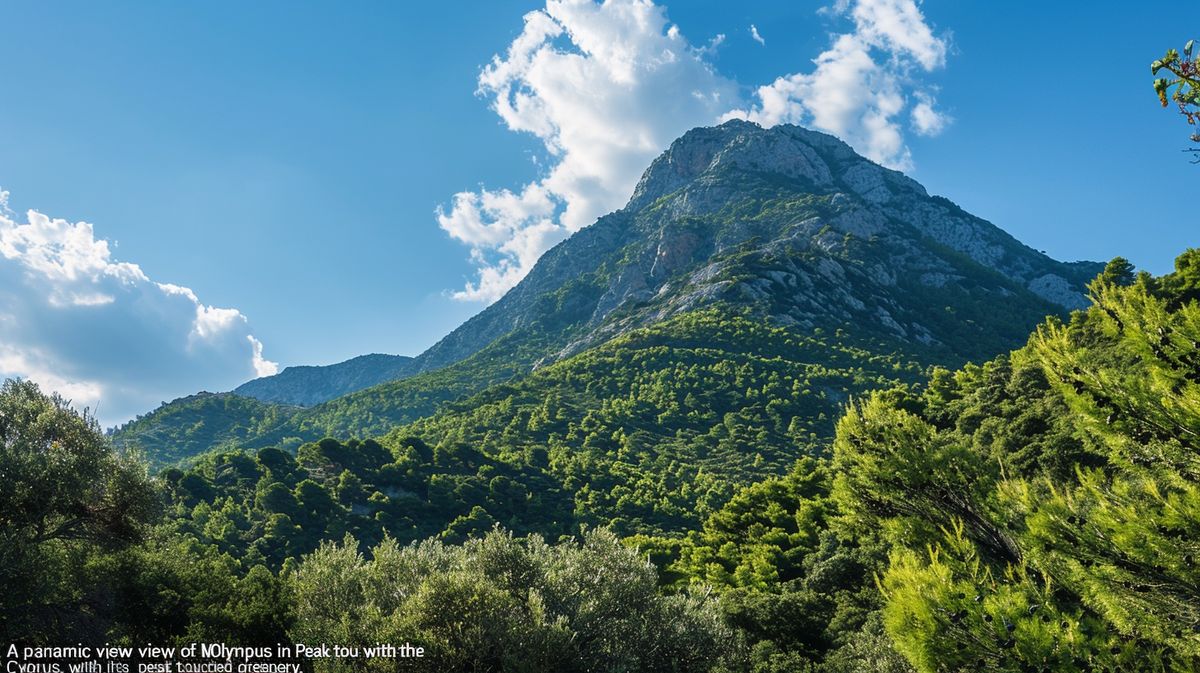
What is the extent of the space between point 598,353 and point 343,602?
333 feet

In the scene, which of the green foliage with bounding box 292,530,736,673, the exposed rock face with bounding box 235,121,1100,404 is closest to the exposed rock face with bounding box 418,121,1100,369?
the exposed rock face with bounding box 235,121,1100,404

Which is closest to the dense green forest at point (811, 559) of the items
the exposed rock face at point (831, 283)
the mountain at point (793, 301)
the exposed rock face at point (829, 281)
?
the mountain at point (793, 301)

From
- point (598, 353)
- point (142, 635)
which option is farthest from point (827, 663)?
point (598, 353)

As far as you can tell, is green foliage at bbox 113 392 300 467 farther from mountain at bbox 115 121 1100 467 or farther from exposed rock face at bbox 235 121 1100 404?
exposed rock face at bbox 235 121 1100 404

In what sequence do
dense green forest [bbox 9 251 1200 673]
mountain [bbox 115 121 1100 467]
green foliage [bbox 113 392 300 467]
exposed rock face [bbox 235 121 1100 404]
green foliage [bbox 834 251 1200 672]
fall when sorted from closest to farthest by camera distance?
green foliage [bbox 834 251 1200 672] → dense green forest [bbox 9 251 1200 673] → mountain [bbox 115 121 1100 467] → exposed rock face [bbox 235 121 1100 404] → green foliage [bbox 113 392 300 467]

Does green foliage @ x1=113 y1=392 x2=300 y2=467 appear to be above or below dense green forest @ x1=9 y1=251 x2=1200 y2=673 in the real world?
above

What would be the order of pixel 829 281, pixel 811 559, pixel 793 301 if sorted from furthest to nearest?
1. pixel 829 281
2. pixel 793 301
3. pixel 811 559

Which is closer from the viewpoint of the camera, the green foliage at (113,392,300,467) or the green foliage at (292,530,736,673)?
the green foliage at (292,530,736,673)

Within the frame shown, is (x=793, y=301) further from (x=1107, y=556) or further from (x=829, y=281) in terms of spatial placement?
(x=1107, y=556)

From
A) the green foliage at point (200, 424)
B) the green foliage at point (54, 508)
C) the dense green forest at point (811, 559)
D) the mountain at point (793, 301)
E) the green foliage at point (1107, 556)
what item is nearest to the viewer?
the green foliage at point (1107, 556)

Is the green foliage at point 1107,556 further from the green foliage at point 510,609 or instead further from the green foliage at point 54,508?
the green foliage at point 54,508

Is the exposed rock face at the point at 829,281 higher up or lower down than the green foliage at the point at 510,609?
higher up

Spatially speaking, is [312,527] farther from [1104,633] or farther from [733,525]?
[1104,633]

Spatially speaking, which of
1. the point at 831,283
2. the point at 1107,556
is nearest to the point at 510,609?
the point at 1107,556
